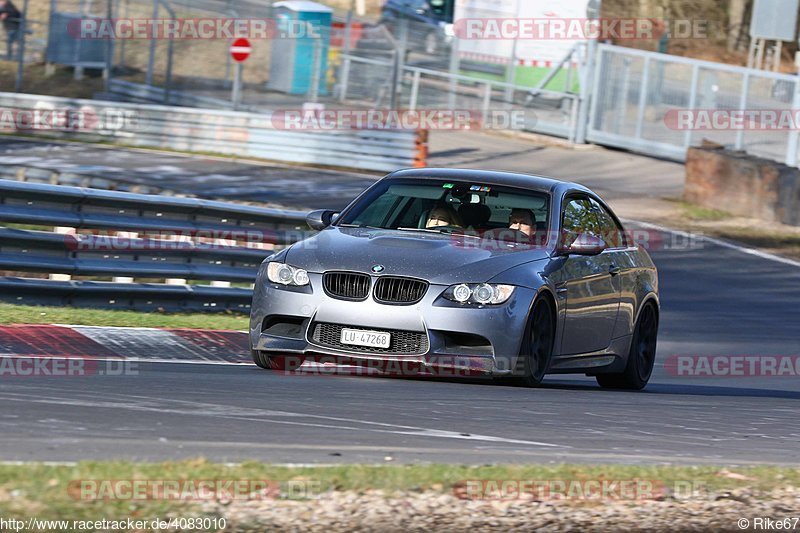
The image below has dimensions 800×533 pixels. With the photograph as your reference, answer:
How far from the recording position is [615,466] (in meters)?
6.26

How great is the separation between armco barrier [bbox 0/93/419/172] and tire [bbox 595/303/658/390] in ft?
53.1

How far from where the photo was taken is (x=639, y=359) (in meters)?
11.2

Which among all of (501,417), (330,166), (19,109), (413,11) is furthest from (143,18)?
(501,417)

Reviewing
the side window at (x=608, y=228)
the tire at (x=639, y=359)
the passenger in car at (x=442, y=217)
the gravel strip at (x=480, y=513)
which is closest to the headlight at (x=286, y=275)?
the passenger in car at (x=442, y=217)

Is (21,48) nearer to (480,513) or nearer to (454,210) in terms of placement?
(454,210)

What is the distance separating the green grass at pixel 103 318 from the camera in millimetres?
11031

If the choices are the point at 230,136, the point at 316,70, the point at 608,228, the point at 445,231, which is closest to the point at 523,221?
the point at 445,231

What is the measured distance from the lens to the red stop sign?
30.8 m

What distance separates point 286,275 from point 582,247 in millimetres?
2032

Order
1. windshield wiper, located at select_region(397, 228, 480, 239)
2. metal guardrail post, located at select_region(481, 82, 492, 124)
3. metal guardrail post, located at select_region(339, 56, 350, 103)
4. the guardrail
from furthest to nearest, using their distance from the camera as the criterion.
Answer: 1. metal guardrail post, located at select_region(481, 82, 492, 124)
2. metal guardrail post, located at select_region(339, 56, 350, 103)
3. the guardrail
4. windshield wiper, located at select_region(397, 228, 480, 239)

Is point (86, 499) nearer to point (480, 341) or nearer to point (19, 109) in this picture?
point (480, 341)

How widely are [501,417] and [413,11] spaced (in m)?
43.3

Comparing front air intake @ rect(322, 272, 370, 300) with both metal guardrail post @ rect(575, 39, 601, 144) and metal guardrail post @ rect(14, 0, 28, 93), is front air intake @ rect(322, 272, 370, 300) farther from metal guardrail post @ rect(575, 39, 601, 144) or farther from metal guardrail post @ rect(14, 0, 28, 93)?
metal guardrail post @ rect(14, 0, 28, 93)

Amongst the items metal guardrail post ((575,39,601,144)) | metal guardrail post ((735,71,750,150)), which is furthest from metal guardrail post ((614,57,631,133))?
metal guardrail post ((735,71,750,150))
